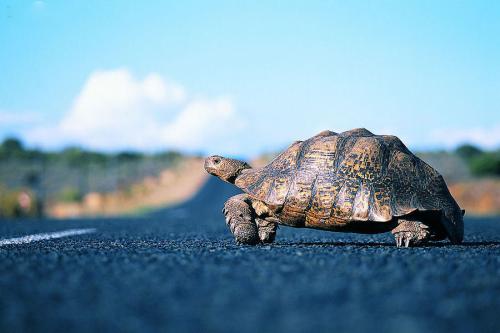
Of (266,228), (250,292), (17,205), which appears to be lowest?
(250,292)

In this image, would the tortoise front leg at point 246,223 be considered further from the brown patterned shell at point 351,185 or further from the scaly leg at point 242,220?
the brown patterned shell at point 351,185

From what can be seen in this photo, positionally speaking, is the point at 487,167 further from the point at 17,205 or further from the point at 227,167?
the point at 227,167

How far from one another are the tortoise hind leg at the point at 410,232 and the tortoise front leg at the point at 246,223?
1.45 m

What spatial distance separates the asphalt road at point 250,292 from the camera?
3.17m

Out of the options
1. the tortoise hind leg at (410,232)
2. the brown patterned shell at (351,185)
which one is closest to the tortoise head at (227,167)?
the brown patterned shell at (351,185)

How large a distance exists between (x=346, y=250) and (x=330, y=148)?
1.24 m

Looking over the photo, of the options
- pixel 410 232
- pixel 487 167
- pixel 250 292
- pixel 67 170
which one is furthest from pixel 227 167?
A: pixel 67 170

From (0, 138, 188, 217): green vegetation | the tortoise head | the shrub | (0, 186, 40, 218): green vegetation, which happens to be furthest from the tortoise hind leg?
the shrub

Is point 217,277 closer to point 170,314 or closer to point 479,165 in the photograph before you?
point 170,314

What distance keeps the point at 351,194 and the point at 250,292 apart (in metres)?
3.23

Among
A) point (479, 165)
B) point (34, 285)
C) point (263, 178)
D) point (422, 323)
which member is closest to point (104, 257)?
point (34, 285)

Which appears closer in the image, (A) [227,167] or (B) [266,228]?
(B) [266,228]

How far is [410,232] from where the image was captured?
278 inches

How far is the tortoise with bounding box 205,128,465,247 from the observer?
6949 mm
